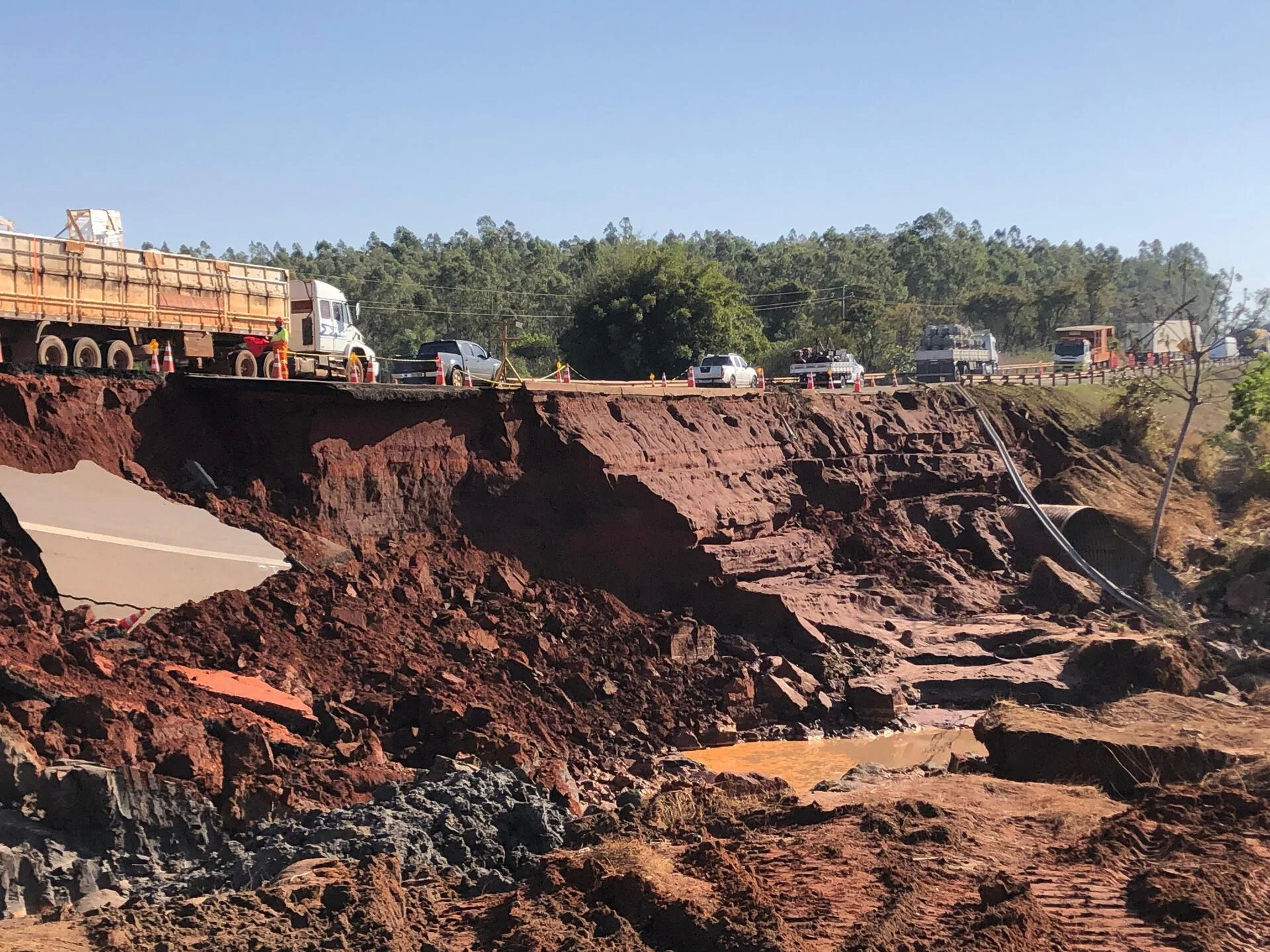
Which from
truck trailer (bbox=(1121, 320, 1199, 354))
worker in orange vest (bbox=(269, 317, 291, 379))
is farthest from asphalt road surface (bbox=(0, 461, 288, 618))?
truck trailer (bbox=(1121, 320, 1199, 354))

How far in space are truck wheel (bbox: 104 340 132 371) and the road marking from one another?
462 centimetres

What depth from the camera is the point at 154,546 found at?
58.9 feet

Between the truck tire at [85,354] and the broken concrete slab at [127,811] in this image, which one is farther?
the truck tire at [85,354]

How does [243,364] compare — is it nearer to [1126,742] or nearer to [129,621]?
[129,621]

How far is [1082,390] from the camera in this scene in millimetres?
48656

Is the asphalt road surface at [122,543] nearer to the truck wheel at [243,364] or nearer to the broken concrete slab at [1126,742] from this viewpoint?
the truck wheel at [243,364]

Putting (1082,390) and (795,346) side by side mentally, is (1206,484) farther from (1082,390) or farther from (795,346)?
(795,346)

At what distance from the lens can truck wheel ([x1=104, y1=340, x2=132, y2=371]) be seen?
2168cm

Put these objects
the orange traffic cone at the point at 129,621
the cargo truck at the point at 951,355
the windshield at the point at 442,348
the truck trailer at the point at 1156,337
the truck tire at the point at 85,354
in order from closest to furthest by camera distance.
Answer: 1. the orange traffic cone at the point at 129,621
2. the truck tire at the point at 85,354
3. the windshield at the point at 442,348
4. the cargo truck at the point at 951,355
5. the truck trailer at the point at 1156,337

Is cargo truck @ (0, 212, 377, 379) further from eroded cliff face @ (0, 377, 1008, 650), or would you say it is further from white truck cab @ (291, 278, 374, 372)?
eroded cliff face @ (0, 377, 1008, 650)

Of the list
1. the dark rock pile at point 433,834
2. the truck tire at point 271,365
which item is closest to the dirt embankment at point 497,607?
the dark rock pile at point 433,834

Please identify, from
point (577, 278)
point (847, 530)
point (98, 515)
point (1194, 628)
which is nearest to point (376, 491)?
point (98, 515)

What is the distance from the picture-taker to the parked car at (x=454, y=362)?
29.5 meters

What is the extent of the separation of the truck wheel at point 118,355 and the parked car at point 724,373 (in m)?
18.8
